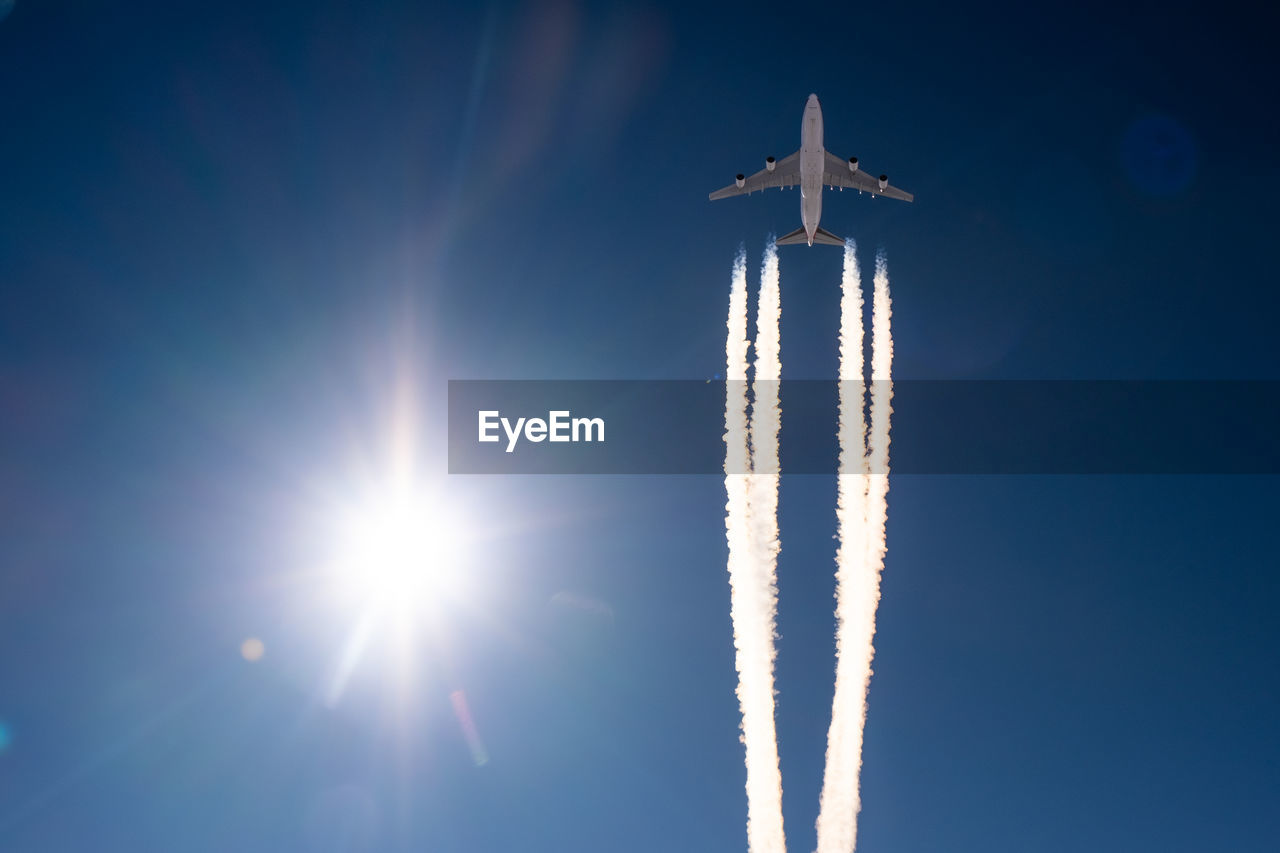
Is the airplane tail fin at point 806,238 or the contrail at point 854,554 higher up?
the airplane tail fin at point 806,238

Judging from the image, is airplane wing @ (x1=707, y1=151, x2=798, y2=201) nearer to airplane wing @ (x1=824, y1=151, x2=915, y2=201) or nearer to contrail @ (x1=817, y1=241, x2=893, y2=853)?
airplane wing @ (x1=824, y1=151, x2=915, y2=201)

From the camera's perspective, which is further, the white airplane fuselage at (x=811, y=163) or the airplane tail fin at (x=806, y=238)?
the airplane tail fin at (x=806, y=238)

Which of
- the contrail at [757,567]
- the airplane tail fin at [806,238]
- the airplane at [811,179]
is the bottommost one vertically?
the contrail at [757,567]

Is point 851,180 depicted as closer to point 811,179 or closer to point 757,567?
point 811,179

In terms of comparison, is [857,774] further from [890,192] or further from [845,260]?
[890,192]

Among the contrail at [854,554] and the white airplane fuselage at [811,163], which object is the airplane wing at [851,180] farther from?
the contrail at [854,554]

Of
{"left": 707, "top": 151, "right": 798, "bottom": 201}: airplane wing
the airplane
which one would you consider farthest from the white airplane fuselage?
{"left": 707, "top": 151, "right": 798, "bottom": 201}: airplane wing

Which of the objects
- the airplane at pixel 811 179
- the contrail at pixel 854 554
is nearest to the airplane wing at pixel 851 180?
the airplane at pixel 811 179

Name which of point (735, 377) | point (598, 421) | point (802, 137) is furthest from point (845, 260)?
point (598, 421)
